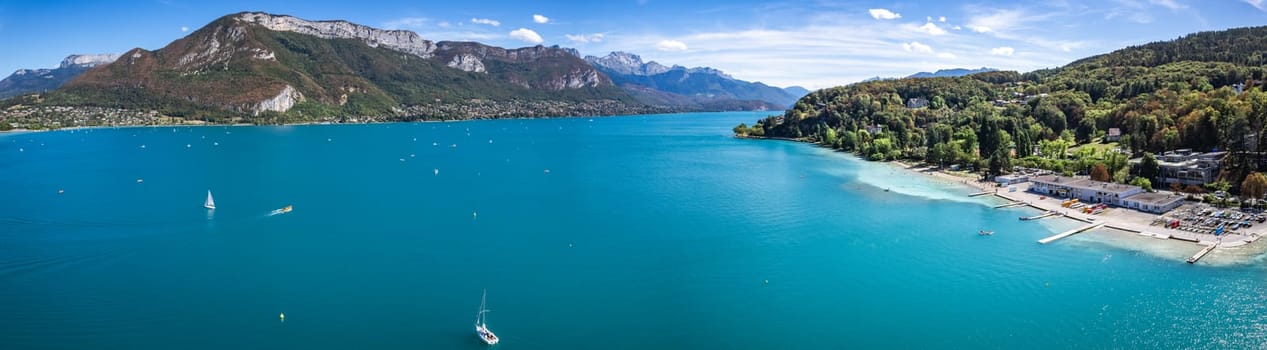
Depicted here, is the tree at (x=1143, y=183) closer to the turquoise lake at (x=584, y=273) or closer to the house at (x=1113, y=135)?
the turquoise lake at (x=584, y=273)

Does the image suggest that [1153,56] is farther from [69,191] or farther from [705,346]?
[69,191]

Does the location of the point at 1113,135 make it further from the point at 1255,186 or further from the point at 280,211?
the point at 280,211

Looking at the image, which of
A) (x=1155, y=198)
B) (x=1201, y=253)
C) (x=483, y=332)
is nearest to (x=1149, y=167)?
(x=1155, y=198)

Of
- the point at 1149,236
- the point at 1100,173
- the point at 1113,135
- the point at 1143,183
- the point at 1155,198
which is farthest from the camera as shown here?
the point at 1113,135

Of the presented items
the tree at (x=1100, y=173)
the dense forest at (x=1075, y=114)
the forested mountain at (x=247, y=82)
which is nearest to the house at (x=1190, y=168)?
the dense forest at (x=1075, y=114)

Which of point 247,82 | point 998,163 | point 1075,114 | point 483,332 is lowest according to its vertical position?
point 483,332

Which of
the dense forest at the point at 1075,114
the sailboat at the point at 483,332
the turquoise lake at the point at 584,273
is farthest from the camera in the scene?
the dense forest at the point at 1075,114

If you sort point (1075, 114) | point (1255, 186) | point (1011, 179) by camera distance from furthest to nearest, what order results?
point (1075, 114)
point (1011, 179)
point (1255, 186)
